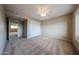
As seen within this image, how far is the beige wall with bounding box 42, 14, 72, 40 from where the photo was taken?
2.54 m

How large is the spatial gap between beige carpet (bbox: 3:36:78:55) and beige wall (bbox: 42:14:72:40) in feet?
0.62

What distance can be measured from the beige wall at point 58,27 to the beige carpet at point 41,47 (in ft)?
0.62

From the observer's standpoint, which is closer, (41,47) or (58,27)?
(58,27)

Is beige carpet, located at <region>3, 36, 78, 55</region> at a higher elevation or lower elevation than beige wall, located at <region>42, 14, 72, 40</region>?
lower

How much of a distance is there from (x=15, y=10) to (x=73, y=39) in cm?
204

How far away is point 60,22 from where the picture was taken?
8.71 feet

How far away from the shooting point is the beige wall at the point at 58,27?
2543 millimetres

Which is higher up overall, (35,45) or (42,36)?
(42,36)

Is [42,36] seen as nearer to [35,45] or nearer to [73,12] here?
[35,45]

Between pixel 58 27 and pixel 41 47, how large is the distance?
0.89 metres

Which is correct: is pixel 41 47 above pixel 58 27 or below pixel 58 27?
below

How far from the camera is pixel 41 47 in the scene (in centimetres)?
282

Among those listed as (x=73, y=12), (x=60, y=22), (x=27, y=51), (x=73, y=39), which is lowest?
(x=27, y=51)

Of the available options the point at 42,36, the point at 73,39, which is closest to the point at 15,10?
the point at 42,36
